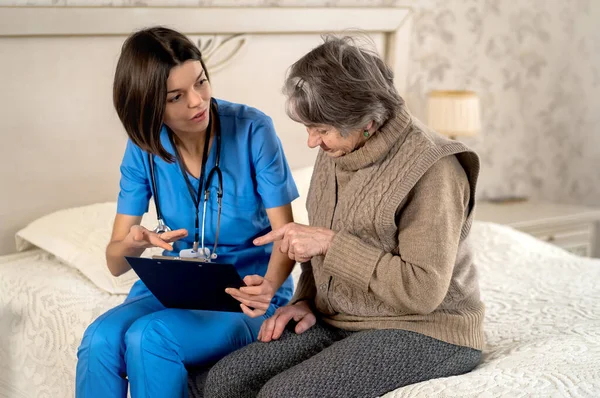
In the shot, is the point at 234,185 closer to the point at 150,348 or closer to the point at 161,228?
the point at 161,228

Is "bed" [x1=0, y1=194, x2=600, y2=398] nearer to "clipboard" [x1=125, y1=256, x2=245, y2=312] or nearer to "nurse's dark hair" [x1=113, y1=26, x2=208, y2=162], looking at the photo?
"clipboard" [x1=125, y1=256, x2=245, y2=312]

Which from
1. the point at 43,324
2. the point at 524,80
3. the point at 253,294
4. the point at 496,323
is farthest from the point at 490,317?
the point at 524,80

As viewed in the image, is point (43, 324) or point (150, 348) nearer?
point (150, 348)

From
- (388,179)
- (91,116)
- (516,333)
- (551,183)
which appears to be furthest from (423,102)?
(388,179)

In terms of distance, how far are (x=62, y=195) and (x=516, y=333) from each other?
150 cm

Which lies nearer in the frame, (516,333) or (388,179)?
(388,179)

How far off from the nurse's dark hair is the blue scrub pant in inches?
15.0

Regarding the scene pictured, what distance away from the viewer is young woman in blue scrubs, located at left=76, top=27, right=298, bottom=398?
1.63 meters

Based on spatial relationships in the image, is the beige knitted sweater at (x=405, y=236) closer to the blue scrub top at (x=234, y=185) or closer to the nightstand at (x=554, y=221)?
the blue scrub top at (x=234, y=185)

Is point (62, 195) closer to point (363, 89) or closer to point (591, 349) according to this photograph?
point (363, 89)

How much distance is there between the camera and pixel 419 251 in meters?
1.47

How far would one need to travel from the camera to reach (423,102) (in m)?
3.48

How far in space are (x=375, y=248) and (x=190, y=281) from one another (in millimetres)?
374

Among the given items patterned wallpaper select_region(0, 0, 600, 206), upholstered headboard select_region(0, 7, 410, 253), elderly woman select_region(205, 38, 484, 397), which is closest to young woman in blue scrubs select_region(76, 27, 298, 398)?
elderly woman select_region(205, 38, 484, 397)
